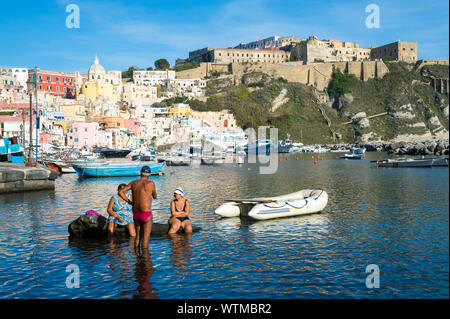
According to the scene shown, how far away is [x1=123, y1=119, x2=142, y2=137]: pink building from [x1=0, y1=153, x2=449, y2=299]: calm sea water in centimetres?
7325

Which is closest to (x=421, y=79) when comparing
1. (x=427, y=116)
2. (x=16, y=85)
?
(x=427, y=116)

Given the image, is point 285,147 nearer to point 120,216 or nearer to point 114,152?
point 114,152

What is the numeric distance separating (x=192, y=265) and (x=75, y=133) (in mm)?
76434

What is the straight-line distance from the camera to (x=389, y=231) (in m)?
16.9

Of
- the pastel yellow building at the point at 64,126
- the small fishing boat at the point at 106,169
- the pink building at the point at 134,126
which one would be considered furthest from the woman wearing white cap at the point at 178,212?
the pink building at the point at 134,126

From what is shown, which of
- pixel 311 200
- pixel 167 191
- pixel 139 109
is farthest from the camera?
Result: pixel 139 109

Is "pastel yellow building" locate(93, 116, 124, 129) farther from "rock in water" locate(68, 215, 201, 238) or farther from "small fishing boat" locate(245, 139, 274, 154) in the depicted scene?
"rock in water" locate(68, 215, 201, 238)

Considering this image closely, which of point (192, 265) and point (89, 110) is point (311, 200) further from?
point (89, 110)

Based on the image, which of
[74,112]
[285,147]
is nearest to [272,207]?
[74,112]

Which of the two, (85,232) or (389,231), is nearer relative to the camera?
(85,232)

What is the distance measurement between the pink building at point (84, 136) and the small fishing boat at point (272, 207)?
66422 millimetres

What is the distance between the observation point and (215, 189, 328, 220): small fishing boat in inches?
777

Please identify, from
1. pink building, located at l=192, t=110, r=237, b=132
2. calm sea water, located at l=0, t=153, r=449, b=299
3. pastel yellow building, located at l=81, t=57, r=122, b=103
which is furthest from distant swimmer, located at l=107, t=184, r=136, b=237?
pastel yellow building, located at l=81, t=57, r=122, b=103

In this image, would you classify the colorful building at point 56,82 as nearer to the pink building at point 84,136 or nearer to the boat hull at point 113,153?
the pink building at point 84,136
